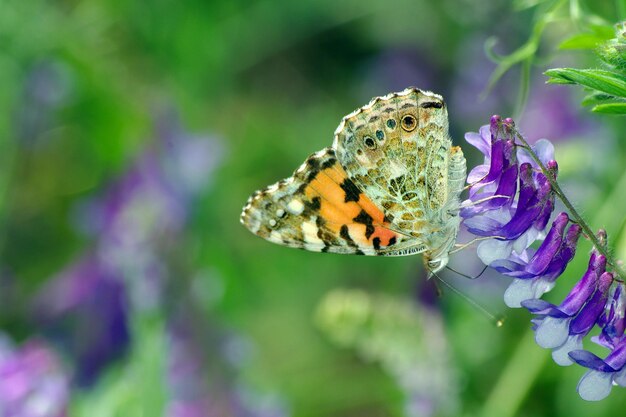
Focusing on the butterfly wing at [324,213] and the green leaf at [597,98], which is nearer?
the green leaf at [597,98]

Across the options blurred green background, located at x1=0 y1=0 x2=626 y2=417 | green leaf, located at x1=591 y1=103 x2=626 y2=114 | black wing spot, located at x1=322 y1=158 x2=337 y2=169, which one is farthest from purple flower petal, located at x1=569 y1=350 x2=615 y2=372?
blurred green background, located at x1=0 y1=0 x2=626 y2=417

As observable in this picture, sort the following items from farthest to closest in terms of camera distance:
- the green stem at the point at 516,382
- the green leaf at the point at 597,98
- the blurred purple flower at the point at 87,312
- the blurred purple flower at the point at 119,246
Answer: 1. the blurred purple flower at the point at 87,312
2. the blurred purple flower at the point at 119,246
3. the green stem at the point at 516,382
4. the green leaf at the point at 597,98

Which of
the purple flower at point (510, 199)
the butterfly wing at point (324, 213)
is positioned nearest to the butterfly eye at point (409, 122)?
the butterfly wing at point (324, 213)

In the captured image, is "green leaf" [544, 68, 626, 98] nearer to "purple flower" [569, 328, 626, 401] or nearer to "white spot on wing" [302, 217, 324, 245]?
"purple flower" [569, 328, 626, 401]

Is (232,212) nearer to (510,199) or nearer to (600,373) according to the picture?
(510,199)

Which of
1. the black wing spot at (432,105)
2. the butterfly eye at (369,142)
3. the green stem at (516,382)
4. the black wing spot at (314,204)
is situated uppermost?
the black wing spot at (432,105)

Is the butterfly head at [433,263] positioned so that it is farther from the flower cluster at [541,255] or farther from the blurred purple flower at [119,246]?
the blurred purple flower at [119,246]
